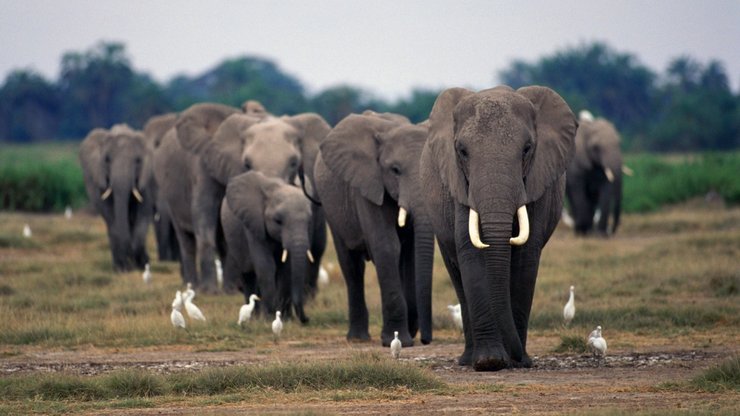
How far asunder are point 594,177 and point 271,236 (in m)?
15.4

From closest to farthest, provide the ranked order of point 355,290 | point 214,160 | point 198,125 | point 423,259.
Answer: point 423,259 → point 355,290 → point 214,160 → point 198,125

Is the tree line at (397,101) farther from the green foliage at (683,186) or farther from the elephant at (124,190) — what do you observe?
the elephant at (124,190)

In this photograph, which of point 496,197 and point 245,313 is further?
point 245,313

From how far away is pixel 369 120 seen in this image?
15.0 metres

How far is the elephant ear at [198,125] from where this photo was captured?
20438 millimetres

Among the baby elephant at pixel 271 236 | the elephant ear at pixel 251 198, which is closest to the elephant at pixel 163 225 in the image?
the baby elephant at pixel 271 236

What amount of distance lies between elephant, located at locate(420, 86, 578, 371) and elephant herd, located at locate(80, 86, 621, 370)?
11 millimetres

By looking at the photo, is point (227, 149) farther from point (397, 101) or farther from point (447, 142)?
point (397, 101)

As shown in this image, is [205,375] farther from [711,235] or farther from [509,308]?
[711,235]


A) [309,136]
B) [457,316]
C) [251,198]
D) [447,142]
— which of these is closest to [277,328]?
[457,316]

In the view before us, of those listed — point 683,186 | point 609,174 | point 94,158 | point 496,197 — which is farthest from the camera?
point 683,186

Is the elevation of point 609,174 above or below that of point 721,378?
above

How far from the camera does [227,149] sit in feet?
63.8

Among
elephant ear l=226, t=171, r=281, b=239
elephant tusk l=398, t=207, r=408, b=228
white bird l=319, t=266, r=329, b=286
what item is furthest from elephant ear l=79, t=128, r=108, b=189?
elephant tusk l=398, t=207, r=408, b=228
